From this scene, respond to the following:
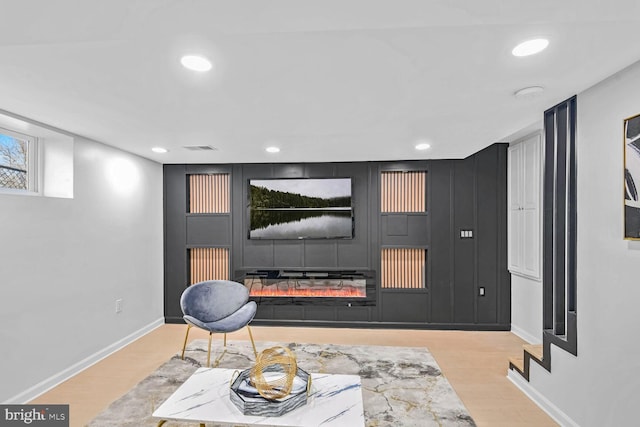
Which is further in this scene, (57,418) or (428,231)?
(428,231)

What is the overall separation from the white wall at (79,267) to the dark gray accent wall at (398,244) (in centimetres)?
54

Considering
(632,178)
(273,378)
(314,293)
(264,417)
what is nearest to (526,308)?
(314,293)

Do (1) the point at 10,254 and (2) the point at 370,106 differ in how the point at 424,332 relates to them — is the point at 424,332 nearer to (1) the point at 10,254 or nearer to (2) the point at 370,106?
(2) the point at 370,106

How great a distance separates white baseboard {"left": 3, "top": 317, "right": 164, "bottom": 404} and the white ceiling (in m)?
2.22

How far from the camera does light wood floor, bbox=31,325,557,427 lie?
266cm

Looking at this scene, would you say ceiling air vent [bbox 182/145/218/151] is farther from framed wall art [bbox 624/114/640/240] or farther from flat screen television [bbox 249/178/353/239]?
framed wall art [bbox 624/114/640/240]

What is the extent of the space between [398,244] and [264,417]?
10.7 ft

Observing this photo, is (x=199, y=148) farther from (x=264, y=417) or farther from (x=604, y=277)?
(x=604, y=277)

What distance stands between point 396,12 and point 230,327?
3075mm

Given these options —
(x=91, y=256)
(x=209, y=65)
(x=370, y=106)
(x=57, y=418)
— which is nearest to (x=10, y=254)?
(x=91, y=256)

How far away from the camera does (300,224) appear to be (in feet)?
15.6

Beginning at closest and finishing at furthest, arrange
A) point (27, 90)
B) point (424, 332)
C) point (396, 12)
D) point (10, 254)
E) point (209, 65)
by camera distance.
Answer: point (396, 12)
point (209, 65)
point (27, 90)
point (10, 254)
point (424, 332)

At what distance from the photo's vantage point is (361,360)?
11.5ft

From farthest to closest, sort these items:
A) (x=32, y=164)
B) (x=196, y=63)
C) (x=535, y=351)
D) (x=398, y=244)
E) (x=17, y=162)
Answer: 1. (x=398, y=244)
2. (x=32, y=164)
3. (x=17, y=162)
4. (x=535, y=351)
5. (x=196, y=63)
